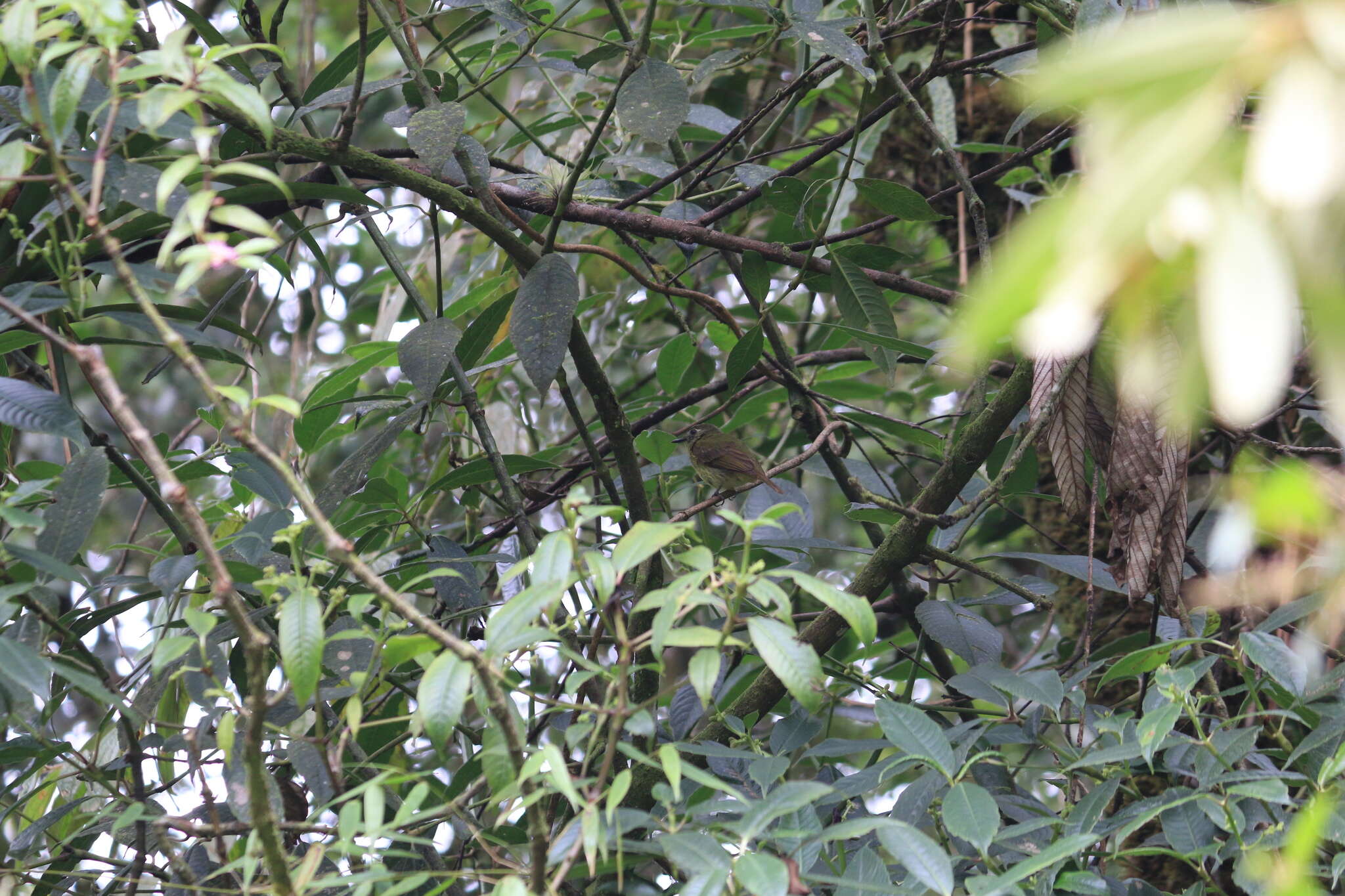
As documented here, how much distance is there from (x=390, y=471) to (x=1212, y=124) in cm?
196

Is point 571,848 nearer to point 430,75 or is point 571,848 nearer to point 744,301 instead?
point 430,75

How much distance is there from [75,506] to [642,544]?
35.7 inches

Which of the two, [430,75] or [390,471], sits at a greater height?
[430,75]

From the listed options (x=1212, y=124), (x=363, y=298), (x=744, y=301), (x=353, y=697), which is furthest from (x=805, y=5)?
(x=363, y=298)

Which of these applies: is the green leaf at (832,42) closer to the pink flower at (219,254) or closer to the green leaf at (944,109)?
the pink flower at (219,254)

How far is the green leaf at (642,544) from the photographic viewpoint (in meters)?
1.02

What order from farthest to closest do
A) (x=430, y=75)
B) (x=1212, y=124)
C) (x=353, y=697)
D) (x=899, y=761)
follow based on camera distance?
(x=430, y=75), (x=899, y=761), (x=353, y=697), (x=1212, y=124)

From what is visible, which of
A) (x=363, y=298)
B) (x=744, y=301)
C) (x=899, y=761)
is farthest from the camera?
(x=363, y=298)

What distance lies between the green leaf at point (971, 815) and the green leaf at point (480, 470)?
1.10 metres

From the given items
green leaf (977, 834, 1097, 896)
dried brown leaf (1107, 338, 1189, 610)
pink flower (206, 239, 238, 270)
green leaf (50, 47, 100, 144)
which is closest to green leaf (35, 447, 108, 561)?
green leaf (50, 47, 100, 144)

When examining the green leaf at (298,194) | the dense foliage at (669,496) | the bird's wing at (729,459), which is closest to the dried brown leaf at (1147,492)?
the dense foliage at (669,496)

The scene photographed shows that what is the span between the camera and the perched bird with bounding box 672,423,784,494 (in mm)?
3400

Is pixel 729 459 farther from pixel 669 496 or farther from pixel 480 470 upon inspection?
pixel 480 470

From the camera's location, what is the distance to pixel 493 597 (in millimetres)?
2859
